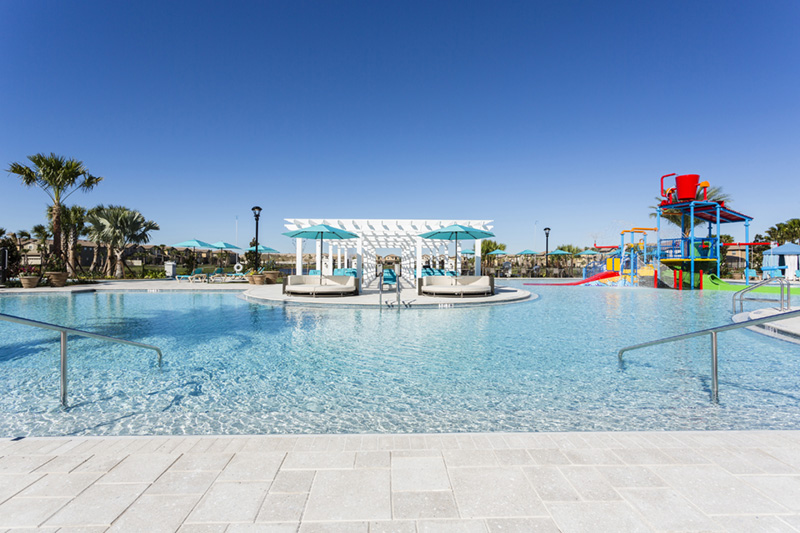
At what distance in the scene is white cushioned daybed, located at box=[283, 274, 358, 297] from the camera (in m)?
11.9

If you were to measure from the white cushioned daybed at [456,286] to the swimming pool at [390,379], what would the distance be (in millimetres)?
3802

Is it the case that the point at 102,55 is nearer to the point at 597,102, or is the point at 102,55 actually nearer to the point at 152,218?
the point at 152,218

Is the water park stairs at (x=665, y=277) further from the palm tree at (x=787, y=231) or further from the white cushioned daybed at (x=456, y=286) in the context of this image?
the palm tree at (x=787, y=231)

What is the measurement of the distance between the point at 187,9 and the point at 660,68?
17.8m

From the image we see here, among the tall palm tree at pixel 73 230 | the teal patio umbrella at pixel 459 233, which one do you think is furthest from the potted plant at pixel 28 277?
the teal patio umbrella at pixel 459 233

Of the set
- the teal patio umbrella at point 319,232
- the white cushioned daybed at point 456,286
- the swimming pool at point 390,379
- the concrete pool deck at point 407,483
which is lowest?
the swimming pool at point 390,379

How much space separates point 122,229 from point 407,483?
1064 inches

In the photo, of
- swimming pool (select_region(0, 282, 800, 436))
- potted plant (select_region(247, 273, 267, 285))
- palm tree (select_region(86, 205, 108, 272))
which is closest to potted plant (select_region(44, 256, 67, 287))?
palm tree (select_region(86, 205, 108, 272))

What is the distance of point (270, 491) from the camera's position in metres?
1.87

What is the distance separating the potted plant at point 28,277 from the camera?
14.8m

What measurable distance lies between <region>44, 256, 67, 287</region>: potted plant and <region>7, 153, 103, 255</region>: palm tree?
7.93ft

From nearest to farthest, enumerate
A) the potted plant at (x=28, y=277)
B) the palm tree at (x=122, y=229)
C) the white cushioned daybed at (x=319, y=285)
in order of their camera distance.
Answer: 1. the white cushioned daybed at (x=319, y=285)
2. the potted plant at (x=28, y=277)
3. the palm tree at (x=122, y=229)

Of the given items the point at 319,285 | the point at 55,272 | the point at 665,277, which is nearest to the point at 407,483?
the point at 319,285

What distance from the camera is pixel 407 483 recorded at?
1944 mm
